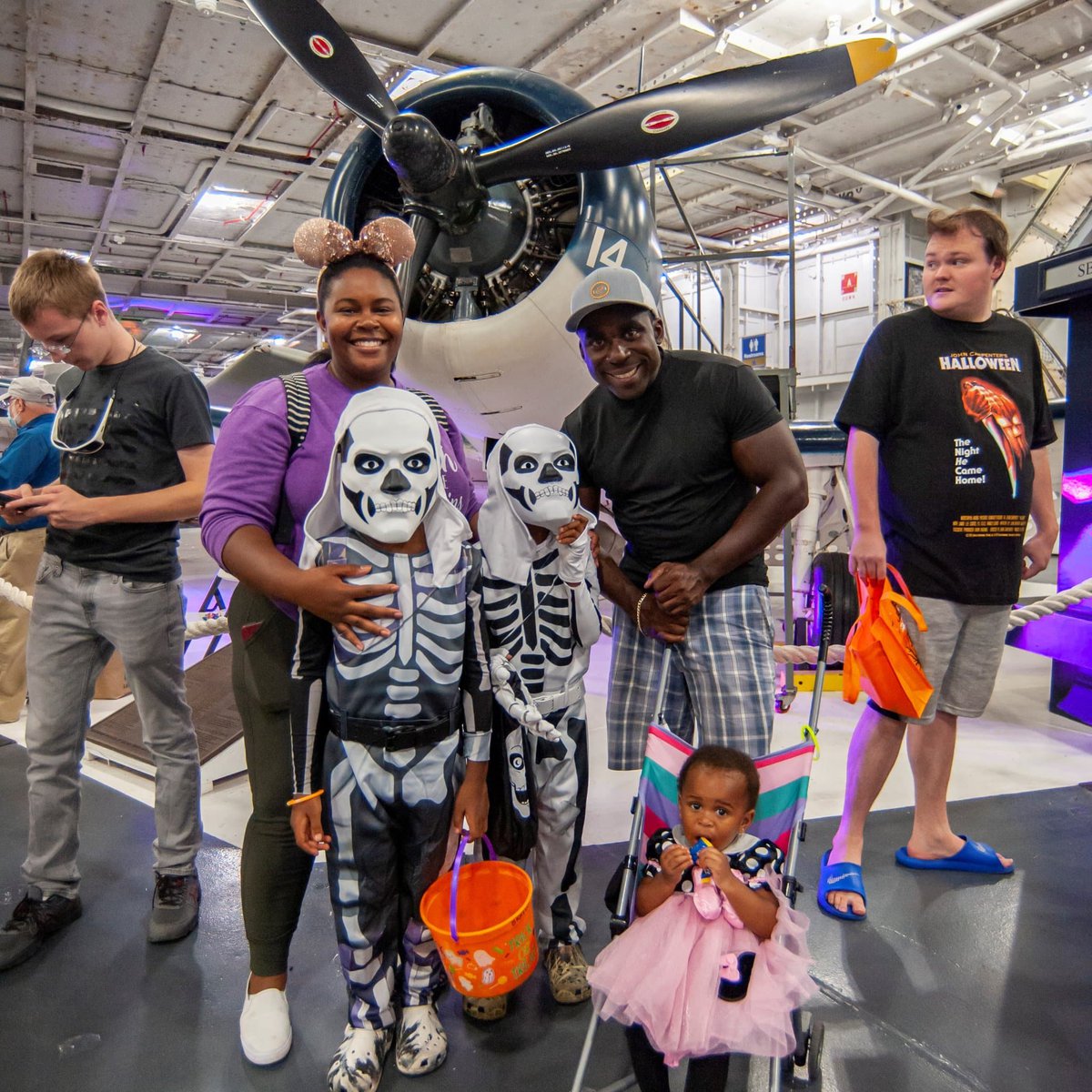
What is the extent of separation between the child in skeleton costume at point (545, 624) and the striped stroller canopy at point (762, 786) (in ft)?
0.77

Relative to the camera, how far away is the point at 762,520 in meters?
1.87

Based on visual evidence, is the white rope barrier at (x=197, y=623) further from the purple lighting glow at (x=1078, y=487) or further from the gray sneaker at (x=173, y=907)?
the purple lighting glow at (x=1078, y=487)

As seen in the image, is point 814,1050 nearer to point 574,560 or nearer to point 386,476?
point 574,560

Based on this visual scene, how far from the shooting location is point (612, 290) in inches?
72.4

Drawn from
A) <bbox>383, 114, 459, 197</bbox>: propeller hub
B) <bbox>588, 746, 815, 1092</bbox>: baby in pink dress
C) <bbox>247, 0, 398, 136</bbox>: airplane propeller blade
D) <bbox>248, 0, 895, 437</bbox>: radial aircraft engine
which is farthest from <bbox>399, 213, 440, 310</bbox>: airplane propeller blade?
<bbox>588, 746, 815, 1092</bbox>: baby in pink dress

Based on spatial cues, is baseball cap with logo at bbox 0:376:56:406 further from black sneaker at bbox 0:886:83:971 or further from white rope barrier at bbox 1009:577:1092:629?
white rope barrier at bbox 1009:577:1092:629

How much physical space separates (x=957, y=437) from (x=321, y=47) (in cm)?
306

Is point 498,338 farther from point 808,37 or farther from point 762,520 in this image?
point 808,37

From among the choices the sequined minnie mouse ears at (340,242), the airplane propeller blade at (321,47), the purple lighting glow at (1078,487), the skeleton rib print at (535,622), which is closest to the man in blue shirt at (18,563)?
the airplane propeller blade at (321,47)

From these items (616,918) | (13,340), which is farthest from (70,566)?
(13,340)

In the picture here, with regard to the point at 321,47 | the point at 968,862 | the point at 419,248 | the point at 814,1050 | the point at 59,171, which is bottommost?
the point at 968,862

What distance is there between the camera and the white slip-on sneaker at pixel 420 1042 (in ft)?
5.45

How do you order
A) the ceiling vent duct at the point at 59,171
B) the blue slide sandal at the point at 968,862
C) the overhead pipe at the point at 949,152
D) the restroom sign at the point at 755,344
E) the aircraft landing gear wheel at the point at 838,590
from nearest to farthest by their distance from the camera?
the blue slide sandal at the point at 968,862
the aircraft landing gear wheel at the point at 838,590
the restroom sign at the point at 755,344
the overhead pipe at the point at 949,152
the ceiling vent duct at the point at 59,171

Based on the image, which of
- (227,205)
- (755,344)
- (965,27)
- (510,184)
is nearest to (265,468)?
(510,184)
